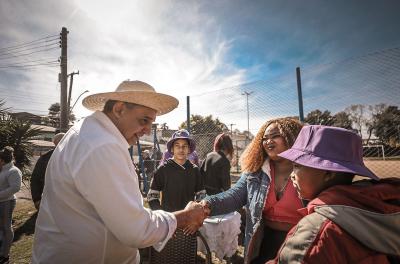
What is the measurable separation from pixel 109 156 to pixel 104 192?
0.20 m

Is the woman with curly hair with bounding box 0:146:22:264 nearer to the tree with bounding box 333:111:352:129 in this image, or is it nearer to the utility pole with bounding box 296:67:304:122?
the utility pole with bounding box 296:67:304:122

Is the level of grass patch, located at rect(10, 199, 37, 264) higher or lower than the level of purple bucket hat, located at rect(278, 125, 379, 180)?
lower

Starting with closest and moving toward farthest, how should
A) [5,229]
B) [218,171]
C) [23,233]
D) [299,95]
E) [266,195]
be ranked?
1. [266,195]
2. [5,229]
3. [299,95]
4. [218,171]
5. [23,233]

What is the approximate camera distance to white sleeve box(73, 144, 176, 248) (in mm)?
1381

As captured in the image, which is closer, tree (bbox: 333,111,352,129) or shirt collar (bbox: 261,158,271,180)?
shirt collar (bbox: 261,158,271,180)

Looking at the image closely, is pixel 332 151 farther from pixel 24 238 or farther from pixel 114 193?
pixel 24 238

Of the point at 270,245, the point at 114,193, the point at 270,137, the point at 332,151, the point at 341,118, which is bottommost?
the point at 270,245

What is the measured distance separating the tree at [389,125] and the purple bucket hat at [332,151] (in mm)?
3921

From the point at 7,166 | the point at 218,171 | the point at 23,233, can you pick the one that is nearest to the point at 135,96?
the point at 218,171

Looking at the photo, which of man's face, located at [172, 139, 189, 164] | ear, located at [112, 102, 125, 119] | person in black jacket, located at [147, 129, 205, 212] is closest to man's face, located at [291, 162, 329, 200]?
ear, located at [112, 102, 125, 119]

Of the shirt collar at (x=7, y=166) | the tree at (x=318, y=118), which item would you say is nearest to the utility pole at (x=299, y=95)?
the tree at (x=318, y=118)

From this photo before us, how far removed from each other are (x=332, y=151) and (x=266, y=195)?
1.08 meters

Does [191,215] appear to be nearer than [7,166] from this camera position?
Yes

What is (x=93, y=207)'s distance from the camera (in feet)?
4.97
